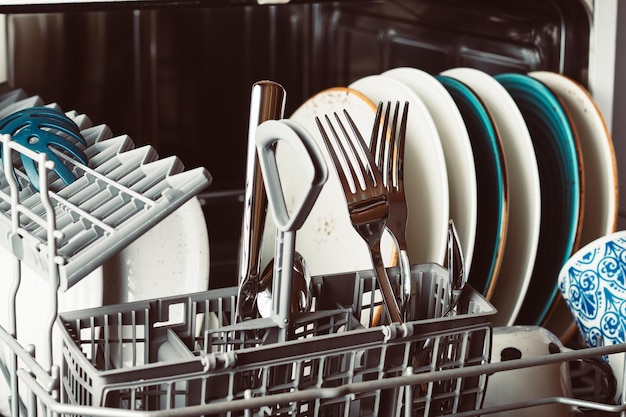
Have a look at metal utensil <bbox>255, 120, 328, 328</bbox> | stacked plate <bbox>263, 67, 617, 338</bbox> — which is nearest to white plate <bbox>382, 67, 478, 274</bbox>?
stacked plate <bbox>263, 67, 617, 338</bbox>

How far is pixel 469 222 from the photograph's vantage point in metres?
0.91

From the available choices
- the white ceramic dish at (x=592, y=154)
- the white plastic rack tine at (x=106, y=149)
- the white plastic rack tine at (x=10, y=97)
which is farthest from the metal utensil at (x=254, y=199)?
the white ceramic dish at (x=592, y=154)

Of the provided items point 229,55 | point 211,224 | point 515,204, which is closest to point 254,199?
point 515,204

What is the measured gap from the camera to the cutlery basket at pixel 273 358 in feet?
1.78

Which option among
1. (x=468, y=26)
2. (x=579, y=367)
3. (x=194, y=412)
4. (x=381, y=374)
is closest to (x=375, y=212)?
(x=381, y=374)

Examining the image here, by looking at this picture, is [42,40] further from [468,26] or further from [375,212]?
[375,212]

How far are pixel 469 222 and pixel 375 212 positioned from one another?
28 centimetres

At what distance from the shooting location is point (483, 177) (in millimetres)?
971

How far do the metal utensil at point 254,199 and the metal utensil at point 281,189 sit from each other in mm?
50

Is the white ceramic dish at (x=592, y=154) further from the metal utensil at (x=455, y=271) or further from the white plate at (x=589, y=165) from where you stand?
the metal utensil at (x=455, y=271)

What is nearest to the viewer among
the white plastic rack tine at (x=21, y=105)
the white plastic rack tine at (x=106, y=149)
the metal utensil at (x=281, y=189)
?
the metal utensil at (x=281, y=189)

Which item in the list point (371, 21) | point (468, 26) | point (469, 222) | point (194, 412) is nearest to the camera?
point (194, 412)

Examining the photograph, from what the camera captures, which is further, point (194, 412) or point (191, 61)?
point (191, 61)

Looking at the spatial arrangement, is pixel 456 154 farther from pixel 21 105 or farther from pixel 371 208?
pixel 21 105
